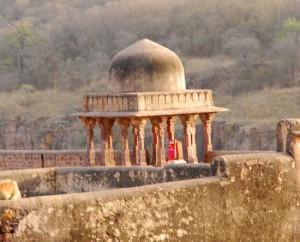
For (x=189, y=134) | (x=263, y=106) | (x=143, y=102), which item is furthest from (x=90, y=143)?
(x=263, y=106)

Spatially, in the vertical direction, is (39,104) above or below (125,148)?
above

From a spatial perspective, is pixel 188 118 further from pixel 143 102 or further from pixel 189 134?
pixel 143 102

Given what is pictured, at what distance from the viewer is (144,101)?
12.4 m

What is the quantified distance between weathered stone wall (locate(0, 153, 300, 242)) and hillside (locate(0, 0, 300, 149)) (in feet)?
82.7

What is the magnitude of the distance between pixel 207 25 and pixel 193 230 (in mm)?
40063

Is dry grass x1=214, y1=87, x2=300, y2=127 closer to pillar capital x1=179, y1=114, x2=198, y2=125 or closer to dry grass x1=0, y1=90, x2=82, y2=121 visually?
dry grass x1=0, y1=90, x2=82, y2=121

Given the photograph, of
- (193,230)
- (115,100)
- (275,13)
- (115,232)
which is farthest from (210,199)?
(275,13)

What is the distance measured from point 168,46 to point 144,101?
3009cm

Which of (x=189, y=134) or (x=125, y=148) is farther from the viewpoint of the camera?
(x=189, y=134)

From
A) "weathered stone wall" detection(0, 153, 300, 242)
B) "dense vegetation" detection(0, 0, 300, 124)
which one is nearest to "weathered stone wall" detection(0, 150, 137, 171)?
"weathered stone wall" detection(0, 153, 300, 242)

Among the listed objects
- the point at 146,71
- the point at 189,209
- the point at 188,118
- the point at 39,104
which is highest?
the point at 39,104

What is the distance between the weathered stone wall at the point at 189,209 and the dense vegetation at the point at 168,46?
26.4 m

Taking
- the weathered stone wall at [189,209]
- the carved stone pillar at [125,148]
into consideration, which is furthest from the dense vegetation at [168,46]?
the weathered stone wall at [189,209]

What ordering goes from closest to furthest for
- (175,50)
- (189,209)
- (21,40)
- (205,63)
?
1. (189,209)
2. (205,63)
3. (175,50)
4. (21,40)
